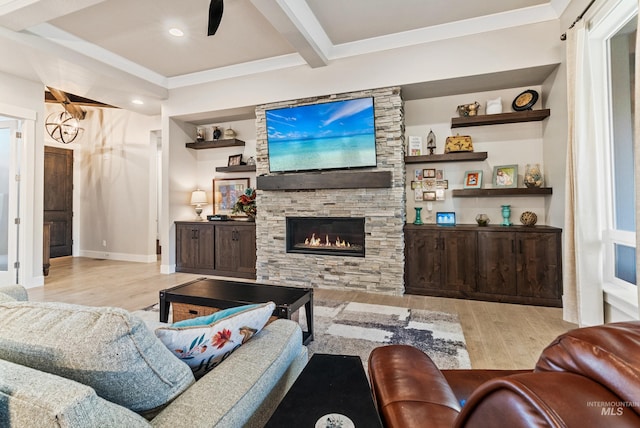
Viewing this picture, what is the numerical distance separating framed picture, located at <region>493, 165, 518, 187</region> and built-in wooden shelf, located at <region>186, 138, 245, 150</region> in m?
3.83

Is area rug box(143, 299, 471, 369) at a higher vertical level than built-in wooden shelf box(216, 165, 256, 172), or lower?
lower

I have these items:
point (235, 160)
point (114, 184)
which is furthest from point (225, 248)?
point (114, 184)

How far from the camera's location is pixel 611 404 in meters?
0.41

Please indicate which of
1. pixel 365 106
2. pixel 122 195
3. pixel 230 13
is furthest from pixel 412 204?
pixel 122 195

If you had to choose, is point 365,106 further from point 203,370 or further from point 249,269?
point 203,370

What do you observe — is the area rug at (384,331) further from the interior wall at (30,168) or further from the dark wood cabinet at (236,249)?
the interior wall at (30,168)

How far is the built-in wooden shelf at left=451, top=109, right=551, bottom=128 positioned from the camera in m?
3.53

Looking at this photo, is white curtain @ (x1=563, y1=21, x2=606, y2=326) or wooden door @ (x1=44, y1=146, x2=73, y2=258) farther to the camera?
wooden door @ (x1=44, y1=146, x2=73, y2=258)

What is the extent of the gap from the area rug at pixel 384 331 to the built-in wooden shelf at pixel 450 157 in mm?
1870

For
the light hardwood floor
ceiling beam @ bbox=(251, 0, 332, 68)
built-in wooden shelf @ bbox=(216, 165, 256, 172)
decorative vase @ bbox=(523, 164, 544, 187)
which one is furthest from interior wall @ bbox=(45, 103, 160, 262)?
decorative vase @ bbox=(523, 164, 544, 187)

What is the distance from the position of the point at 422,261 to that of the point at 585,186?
5.79 ft

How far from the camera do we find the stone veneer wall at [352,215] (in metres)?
3.87

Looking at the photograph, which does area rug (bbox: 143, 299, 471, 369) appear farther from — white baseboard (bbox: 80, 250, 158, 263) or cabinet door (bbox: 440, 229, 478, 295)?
white baseboard (bbox: 80, 250, 158, 263)

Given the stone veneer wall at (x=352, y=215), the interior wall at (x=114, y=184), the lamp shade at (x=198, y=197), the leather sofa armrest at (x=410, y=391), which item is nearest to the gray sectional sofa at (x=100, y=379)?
the leather sofa armrest at (x=410, y=391)
